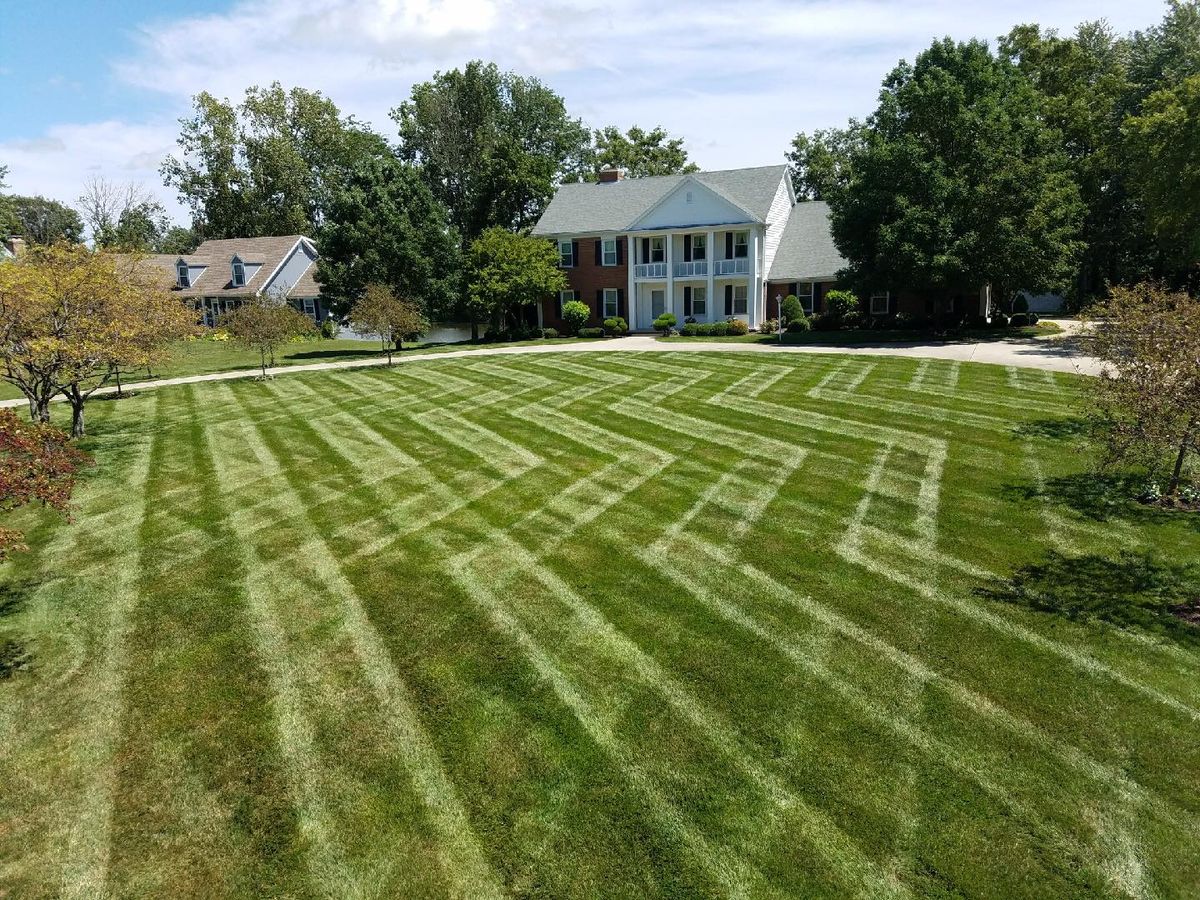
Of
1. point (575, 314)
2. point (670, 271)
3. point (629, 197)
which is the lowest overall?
point (575, 314)

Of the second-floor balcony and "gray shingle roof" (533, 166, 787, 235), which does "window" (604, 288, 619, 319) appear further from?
the second-floor balcony

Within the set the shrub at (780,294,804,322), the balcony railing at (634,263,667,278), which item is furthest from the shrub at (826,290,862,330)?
the balcony railing at (634,263,667,278)

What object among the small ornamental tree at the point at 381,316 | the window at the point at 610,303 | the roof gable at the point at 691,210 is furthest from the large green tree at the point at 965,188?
the small ornamental tree at the point at 381,316

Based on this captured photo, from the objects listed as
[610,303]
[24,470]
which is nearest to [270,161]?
[610,303]

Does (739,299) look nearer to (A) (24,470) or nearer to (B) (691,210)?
(B) (691,210)

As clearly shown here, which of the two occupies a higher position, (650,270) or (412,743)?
(650,270)

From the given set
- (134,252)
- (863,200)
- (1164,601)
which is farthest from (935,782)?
(863,200)
